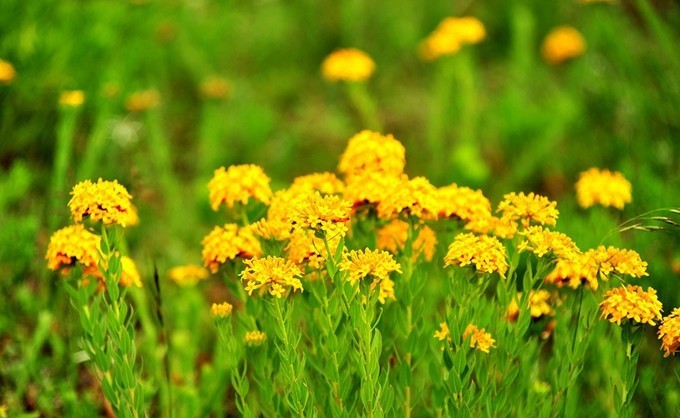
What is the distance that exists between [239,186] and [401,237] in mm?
362

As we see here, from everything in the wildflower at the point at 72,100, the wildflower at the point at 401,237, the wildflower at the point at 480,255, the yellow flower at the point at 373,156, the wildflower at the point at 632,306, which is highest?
the wildflower at the point at 72,100

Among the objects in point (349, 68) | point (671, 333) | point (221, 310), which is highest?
point (349, 68)

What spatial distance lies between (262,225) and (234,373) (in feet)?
0.92

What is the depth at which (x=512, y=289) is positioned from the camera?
59.1 inches

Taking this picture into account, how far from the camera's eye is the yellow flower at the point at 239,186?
5.42 ft

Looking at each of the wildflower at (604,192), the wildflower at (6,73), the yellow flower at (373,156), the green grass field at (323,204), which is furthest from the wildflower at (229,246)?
the wildflower at (6,73)

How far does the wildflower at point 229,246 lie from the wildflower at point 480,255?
0.39 m

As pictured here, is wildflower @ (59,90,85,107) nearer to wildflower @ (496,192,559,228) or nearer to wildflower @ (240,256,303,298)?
wildflower @ (240,256,303,298)

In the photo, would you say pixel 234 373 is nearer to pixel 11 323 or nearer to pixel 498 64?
pixel 11 323

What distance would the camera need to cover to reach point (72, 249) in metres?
1.53

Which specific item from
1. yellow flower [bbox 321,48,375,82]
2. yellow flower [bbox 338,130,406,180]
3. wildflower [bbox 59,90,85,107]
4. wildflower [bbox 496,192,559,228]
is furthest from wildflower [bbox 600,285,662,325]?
yellow flower [bbox 321,48,375,82]

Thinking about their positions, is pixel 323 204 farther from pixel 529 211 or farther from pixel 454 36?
pixel 454 36

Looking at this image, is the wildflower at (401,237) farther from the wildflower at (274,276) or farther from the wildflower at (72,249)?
the wildflower at (72,249)

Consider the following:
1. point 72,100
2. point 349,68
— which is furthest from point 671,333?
point 349,68
